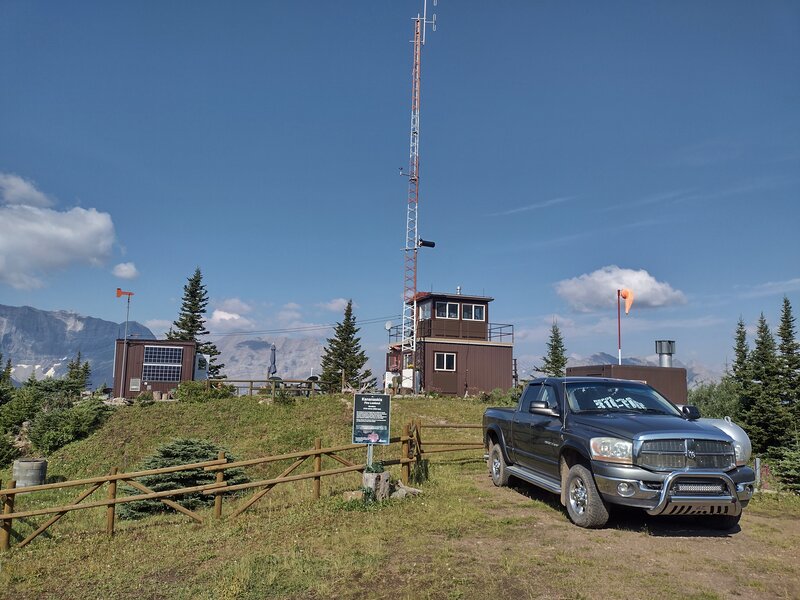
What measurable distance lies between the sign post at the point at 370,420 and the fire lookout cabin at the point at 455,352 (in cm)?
2388

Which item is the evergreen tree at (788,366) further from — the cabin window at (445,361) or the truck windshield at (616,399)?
the truck windshield at (616,399)

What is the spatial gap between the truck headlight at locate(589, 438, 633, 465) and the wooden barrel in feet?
66.2

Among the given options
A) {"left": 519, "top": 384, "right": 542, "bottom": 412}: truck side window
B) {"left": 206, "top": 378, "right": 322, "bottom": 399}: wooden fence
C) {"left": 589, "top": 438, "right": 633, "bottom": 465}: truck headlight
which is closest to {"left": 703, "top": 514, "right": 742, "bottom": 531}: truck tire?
{"left": 589, "top": 438, "right": 633, "bottom": 465}: truck headlight

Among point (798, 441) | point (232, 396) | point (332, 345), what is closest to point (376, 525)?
point (798, 441)

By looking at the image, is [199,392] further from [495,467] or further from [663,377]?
[495,467]

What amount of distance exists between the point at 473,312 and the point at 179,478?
90.6ft

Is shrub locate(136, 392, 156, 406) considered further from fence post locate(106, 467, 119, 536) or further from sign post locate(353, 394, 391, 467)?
sign post locate(353, 394, 391, 467)

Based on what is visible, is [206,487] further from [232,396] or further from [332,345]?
[332,345]

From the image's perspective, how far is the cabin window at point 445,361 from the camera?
36.9m

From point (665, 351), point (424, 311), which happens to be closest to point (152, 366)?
point (424, 311)

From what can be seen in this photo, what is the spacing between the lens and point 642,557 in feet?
22.2

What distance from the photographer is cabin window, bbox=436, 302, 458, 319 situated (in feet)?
126

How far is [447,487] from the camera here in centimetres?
1166

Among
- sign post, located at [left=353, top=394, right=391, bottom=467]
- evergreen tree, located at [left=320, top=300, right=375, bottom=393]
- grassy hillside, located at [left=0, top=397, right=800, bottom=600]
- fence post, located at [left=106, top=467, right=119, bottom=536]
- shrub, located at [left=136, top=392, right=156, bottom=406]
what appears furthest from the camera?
evergreen tree, located at [left=320, top=300, right=375, bottom=393]
